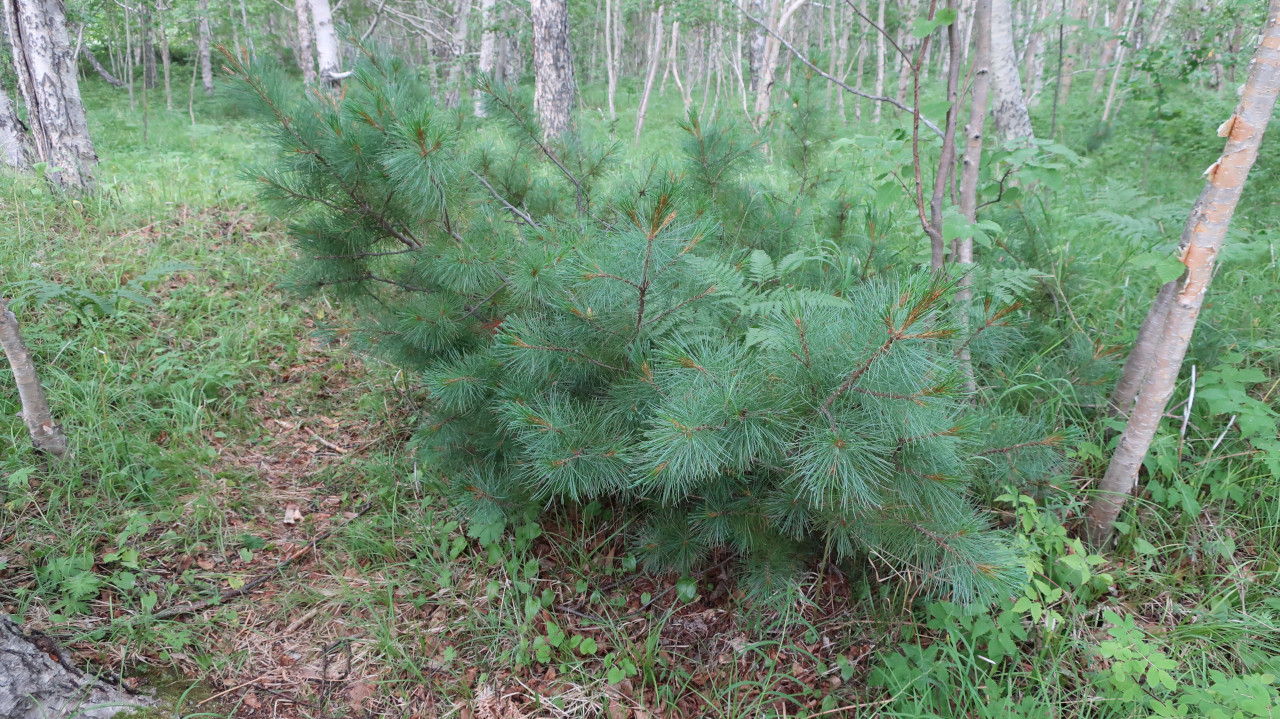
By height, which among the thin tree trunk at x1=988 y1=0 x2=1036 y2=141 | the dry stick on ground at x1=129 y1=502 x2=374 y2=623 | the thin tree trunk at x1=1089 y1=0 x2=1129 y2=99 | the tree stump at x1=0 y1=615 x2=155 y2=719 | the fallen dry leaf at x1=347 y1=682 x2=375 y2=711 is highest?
the thin tree trunk at x1=1089 y1=0 x2=1129 y2=99

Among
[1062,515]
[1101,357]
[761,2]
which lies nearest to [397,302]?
[1062,515]

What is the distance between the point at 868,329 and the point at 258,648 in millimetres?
2185

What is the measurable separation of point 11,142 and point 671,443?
5791 millimetres

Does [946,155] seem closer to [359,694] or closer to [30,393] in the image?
[359,694]

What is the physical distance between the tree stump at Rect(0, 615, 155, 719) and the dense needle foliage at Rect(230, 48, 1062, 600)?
1099 millimetres

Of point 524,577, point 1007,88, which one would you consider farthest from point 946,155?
point 1007,88

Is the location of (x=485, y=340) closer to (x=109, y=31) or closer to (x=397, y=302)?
(x=397, y=302)

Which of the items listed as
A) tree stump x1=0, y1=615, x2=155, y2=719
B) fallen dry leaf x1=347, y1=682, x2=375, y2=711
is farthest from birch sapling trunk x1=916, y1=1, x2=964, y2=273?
tree stump x1=0, y1=615, x2=155, y2=719

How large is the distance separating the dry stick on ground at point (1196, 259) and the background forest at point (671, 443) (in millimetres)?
11

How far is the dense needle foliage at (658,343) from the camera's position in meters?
1.37

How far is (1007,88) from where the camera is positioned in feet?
12.6

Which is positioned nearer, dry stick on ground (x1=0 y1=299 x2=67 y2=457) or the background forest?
the background forest

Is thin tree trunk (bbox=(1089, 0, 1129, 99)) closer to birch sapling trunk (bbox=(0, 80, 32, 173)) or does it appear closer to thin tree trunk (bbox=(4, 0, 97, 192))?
thin tree trunk (bbox=(4, 0, 97, 192))

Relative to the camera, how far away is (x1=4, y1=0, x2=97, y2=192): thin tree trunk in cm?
425
